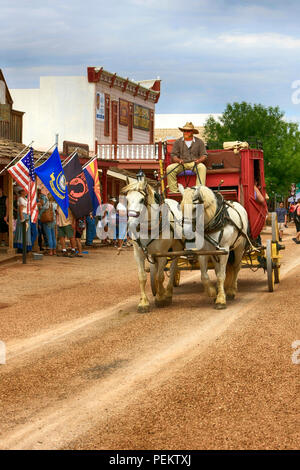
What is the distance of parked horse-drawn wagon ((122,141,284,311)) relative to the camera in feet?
37.7

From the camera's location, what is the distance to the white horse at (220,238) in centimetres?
1166

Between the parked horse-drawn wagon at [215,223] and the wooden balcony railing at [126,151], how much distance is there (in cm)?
2385

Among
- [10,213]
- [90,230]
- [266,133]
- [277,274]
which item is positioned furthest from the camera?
[266,133]

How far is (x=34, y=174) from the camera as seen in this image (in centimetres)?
1912

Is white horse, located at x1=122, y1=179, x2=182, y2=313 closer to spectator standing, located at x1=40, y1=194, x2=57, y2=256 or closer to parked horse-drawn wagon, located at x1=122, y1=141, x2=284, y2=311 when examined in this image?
parked horse-drawn wagon, located at x1=122, y1=141, x2=284, y2=311

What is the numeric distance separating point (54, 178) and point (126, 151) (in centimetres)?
1995

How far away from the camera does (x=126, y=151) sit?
127ft

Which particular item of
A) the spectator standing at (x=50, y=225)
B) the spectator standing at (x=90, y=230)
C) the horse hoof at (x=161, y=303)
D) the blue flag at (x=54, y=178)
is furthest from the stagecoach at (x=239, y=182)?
the spectator standing at (x=90, y=230)

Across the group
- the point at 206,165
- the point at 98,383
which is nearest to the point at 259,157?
the point at 206,165

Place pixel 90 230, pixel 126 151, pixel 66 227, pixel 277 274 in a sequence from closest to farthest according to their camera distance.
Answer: pixel 277 274 → pixel 66 227 → pixel 90 230 → pixel 126 151

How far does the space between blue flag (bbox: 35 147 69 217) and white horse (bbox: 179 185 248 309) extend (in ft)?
22.8

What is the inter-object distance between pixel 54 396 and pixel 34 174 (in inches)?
499

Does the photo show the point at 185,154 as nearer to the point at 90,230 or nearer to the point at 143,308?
the point at 143,308

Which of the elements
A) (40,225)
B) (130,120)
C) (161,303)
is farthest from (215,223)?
(130,120)
